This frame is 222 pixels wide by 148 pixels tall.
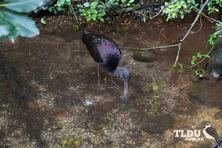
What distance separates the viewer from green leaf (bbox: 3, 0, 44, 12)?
120 cm

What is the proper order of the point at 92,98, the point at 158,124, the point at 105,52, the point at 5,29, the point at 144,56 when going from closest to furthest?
the point at 5,29
the point at 158,124
the point at 92,98
the point at 105,52
the point at 144,56

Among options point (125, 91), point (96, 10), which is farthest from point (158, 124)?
point (96, 10)

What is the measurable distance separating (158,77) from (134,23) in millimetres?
1333

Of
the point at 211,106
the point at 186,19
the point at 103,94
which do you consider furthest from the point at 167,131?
the point at 186,19

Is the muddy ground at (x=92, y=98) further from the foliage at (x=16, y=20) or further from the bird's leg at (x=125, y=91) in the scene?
the foliage at (x=16, y=20)

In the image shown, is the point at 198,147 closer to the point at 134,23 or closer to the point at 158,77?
the point at 158,77

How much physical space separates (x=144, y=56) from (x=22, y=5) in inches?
103

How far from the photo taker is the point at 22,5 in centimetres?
122

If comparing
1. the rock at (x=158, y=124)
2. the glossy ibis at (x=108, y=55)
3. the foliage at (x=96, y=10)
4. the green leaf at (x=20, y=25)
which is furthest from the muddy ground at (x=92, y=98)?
the green leaf at (x=20, y=25)

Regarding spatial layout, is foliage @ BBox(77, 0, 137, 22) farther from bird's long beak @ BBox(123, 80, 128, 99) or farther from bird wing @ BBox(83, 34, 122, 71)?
bird's long beak @ BBox(123, 80, 128, 99)

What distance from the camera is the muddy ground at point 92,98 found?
8.91 ft

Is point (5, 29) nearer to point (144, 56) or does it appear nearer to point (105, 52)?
point (105, 52)

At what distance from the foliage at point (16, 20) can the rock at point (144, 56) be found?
2.51m

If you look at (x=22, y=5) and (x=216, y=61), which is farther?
(x=216, y=61)
